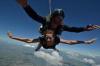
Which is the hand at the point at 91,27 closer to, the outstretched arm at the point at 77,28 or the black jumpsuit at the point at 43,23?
the outstretched arm at the point at 77,28

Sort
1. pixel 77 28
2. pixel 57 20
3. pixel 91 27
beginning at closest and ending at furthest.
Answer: pixel 57 20 → pixel 91 27 → pixel 77 28

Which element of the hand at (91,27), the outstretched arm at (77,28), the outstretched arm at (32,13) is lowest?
the outstretched arm at (32,13)

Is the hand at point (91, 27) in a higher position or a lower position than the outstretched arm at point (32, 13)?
higher

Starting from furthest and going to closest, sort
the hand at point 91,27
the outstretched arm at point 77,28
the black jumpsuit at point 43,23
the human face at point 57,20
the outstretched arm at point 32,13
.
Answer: the outstretched arm at point 77,28, the hand at point 91,27, the human face at point 57,20, the black jumpsuit at point 43,23, the outstretched arm at point 32,13

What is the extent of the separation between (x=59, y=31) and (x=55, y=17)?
81cm

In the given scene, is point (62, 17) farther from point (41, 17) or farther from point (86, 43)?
point (86, 43)

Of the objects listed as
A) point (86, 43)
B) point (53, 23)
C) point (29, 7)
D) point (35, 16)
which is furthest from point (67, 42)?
point (29, 7)

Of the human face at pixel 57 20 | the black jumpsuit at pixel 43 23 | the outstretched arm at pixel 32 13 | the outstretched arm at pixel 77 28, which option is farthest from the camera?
the outstretched arm at pixel 77 28

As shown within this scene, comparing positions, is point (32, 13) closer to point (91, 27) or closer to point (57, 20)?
point (57, 20)

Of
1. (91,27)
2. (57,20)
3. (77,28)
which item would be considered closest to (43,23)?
(57,20)

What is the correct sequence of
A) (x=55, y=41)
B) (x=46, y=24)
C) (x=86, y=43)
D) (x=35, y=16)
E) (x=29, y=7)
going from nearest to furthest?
(x=29, y=7), (x=35, y=16), (x=46, y=24), (x=55, y=41), (x=86, y=43)

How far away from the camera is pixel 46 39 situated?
7285 millimetres

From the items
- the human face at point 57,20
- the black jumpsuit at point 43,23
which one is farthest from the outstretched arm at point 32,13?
the human face at point 57,20

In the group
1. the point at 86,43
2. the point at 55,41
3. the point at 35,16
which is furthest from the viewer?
the point at 86,43
